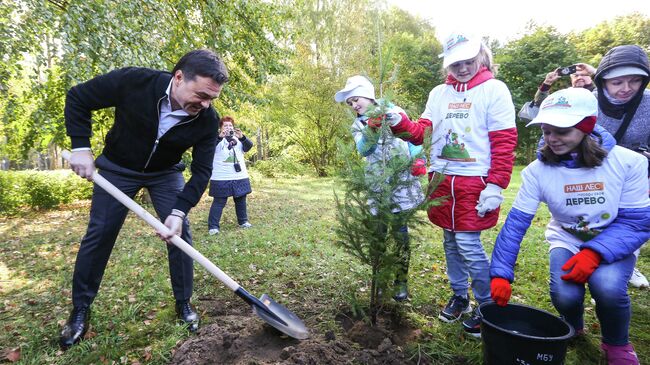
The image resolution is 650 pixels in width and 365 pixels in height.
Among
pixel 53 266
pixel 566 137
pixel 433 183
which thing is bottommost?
pixel 53 266

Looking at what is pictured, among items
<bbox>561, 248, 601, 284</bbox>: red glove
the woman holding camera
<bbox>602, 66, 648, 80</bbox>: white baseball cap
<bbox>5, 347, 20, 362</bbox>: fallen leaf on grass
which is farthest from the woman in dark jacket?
the woman holding camera

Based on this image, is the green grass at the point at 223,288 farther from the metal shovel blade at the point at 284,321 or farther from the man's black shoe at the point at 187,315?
the metal shovel blade at the point at 284,321

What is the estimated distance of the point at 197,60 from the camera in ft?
8.07

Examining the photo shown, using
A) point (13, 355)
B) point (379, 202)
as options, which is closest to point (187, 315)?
point (13, 355)

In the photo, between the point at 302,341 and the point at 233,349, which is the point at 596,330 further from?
the point at 233,349

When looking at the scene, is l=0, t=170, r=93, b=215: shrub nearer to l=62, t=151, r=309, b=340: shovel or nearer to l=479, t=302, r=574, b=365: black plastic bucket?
l=62, t=151, r=309, b=340: shovel

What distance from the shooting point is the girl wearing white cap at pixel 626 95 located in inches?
112

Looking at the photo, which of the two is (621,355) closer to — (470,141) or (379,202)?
(470,141)

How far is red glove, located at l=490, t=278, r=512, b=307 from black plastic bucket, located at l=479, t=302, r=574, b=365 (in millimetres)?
74

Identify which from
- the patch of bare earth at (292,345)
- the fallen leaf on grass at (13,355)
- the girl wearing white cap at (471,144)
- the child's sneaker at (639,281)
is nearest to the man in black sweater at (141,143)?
the fallen leaf on grass at (13,355)

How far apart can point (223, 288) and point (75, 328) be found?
1.39 metres

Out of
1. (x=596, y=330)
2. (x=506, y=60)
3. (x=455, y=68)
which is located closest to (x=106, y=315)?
(x=455, y=68)

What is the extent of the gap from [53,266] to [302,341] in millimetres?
4297

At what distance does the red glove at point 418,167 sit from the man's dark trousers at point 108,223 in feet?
6.16
